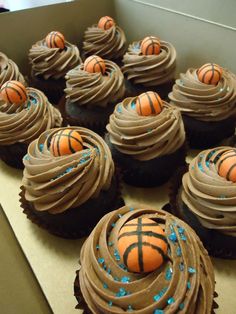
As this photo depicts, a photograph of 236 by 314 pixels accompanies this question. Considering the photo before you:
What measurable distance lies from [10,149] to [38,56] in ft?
3.99

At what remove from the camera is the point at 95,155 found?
6.06 ft

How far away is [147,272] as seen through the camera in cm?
130

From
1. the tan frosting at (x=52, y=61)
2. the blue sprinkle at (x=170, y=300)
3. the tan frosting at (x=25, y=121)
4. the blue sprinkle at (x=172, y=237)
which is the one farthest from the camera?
the tan frosting at (x=52, y=61)

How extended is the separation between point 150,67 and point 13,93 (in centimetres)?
122

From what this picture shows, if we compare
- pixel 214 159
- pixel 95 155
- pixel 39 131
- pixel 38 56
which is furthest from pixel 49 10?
pixel 214 159

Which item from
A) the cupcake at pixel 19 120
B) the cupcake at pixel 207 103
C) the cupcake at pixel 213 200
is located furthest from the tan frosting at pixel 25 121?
the cupcake at pixel 213 200

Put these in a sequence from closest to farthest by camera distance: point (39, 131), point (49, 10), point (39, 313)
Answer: point (39, 313), point (39, 131), point (49, 10)

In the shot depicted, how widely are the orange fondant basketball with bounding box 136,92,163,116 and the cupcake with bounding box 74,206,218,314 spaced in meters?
0.88

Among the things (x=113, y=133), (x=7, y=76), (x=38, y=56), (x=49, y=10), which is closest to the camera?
(x=113, y=133)

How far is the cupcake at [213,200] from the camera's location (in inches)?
65.4

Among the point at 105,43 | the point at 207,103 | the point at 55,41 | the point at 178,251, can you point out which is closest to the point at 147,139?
the point at 207,103

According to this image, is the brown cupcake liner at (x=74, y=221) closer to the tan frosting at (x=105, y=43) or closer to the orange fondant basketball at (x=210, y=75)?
the orange fondant basketball at (x=210, y=75)

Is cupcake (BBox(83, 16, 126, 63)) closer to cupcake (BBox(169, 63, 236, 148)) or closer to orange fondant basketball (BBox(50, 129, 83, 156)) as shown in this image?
cupcake (BBox(169, 63, 236, 148))

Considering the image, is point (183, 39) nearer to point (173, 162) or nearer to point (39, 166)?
point (173, 162)
